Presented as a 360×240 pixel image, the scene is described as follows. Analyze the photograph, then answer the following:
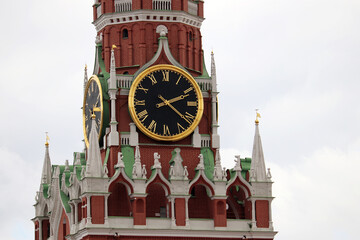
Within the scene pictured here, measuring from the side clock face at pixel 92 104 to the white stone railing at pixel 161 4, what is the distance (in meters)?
3.59

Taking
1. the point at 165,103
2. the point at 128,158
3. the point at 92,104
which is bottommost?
the point at 128,158

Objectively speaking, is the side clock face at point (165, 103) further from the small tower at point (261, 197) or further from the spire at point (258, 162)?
the small tower at point (261, 197)

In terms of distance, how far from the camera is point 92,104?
6512cm

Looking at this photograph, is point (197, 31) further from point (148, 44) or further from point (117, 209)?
point (117, 209)

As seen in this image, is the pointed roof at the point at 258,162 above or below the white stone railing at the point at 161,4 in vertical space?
below

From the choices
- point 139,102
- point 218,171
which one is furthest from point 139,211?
point 139,102

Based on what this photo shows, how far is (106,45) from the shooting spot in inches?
2579

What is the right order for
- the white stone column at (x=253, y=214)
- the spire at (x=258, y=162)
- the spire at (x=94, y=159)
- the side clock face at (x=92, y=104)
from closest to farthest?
the spire at (x=94, y=159) < the white stone column at (x=253, y=214) < the spire at (x=258, y=162) < the side clock face at (x=92, y=104)

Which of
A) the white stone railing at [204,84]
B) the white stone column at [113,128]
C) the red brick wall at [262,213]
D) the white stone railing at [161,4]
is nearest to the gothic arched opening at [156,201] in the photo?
the white stone column at [113,128]

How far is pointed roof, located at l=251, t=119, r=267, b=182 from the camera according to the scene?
63906 mm

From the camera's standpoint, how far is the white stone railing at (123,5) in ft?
214

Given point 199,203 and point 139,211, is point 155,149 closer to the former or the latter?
point 199,203

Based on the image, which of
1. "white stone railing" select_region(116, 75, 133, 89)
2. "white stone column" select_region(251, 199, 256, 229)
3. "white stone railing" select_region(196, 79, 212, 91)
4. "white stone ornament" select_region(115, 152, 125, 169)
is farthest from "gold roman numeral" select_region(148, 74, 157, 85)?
"white stone column" select_region(251, 199, 256, 229)

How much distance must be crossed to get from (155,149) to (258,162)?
12.7 feet
